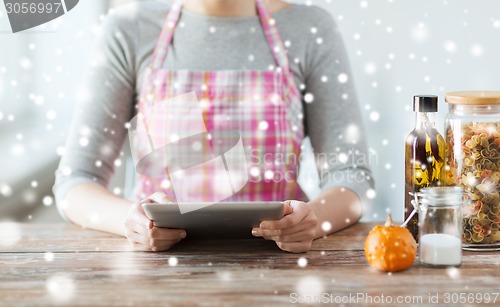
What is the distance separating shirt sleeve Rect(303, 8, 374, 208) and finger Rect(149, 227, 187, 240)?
0.45 meters

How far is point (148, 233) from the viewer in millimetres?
1048

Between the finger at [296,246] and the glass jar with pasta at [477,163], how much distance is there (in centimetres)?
26

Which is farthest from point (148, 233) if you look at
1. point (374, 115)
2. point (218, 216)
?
point (374, 115)

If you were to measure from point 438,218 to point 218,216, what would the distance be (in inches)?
13.3

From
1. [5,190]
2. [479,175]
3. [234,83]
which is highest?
[234,83]

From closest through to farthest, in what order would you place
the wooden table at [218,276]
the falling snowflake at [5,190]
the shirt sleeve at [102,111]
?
the wooden table at [218,276]
the shirt sleeve at [102,111]
the falling snowflake at [5,190]

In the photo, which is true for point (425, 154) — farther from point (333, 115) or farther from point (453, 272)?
point (333, 115)

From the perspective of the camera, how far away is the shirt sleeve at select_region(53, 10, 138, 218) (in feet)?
4.66

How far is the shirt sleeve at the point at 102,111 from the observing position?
1.42m

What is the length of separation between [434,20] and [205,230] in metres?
1.15

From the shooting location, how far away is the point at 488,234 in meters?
1.04

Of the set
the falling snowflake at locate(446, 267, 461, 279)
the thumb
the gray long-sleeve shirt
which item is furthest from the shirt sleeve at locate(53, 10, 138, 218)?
the falling snowflake at locate(446, 267, 461, 279)

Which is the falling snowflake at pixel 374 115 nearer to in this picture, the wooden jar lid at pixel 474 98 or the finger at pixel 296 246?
the wooden jar lid at pixel 474 98

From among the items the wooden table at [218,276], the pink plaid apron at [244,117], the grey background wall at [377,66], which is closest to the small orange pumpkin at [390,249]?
the wooden table at [218,276]
